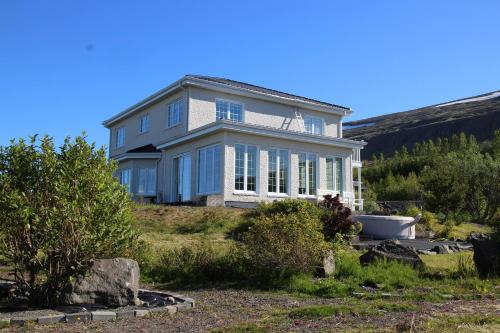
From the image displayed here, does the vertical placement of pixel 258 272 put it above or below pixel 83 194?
below

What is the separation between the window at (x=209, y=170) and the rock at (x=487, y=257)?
39.4 ft

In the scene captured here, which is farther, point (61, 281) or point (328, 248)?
point (328, 248)

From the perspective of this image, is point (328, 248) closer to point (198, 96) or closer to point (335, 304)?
point (335, 304)

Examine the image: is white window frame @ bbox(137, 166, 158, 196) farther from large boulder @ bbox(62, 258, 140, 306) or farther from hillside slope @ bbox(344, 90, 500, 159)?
hillside slope @ bbox(344, 90, 500, 159)

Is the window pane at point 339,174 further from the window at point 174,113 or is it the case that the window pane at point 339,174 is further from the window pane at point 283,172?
the window at point 174,113

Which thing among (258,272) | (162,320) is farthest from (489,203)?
(162,320)

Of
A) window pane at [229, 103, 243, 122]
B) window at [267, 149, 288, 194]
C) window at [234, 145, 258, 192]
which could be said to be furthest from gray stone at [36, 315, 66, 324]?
window pane at [229, 103, 243, 122]

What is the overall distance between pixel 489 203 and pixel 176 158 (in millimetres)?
21152

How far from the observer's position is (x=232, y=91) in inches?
978

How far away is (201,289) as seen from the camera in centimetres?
898

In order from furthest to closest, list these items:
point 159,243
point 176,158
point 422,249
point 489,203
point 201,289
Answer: point 489,203 → point 176,158 → point 422,249 → point 159,243 → point 201,289

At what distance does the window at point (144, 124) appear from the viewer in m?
28.5

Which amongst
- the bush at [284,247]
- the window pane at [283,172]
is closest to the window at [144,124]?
the window pane at [283,172]

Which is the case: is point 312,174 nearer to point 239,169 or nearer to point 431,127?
point 239,169
